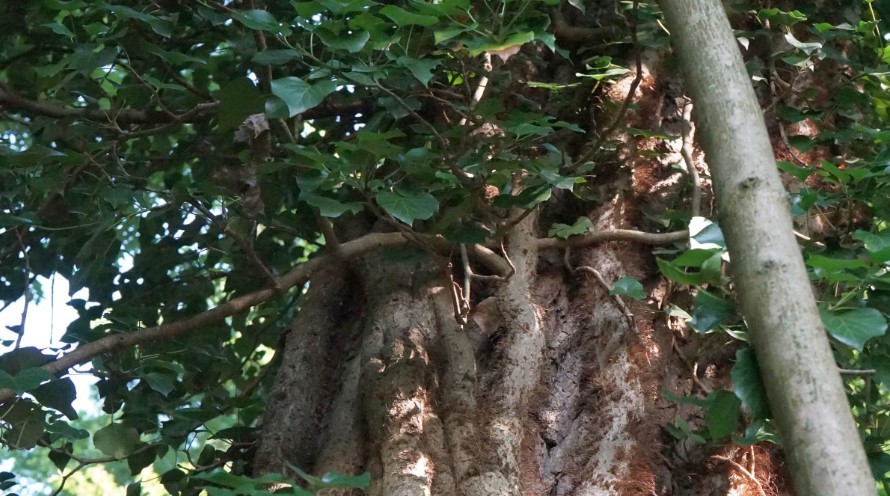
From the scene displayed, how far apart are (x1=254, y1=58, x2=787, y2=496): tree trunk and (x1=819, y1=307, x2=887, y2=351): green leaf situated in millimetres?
808

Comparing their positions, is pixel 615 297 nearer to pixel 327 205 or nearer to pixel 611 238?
pixel 611 238

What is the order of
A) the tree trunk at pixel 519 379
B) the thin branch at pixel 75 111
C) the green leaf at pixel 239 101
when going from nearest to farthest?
the green leaf at pixel 239 101
the tree trunk at pixel 519 379
the thin branch at pixel 75 111

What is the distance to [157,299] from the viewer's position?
3.14 m

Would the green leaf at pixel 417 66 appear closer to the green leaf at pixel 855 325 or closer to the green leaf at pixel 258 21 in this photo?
the green leaf at pixel 258 21

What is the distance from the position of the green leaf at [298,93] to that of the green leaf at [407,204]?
222 mm

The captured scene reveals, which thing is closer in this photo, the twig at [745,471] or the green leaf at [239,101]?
the green leaf at [239,101]

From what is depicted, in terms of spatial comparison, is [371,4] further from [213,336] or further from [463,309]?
[213,336]

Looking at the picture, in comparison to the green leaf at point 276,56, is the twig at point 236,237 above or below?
below

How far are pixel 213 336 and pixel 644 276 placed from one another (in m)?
1.38

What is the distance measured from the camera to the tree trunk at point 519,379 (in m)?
2.10

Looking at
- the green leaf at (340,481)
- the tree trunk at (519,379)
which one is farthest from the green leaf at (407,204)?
the green leaf at (340,481)

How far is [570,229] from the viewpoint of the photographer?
7.86ft

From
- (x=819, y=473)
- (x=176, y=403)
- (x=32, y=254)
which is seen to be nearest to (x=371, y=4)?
(x=819, y=473)

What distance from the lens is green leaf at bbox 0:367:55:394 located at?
1808 mm
